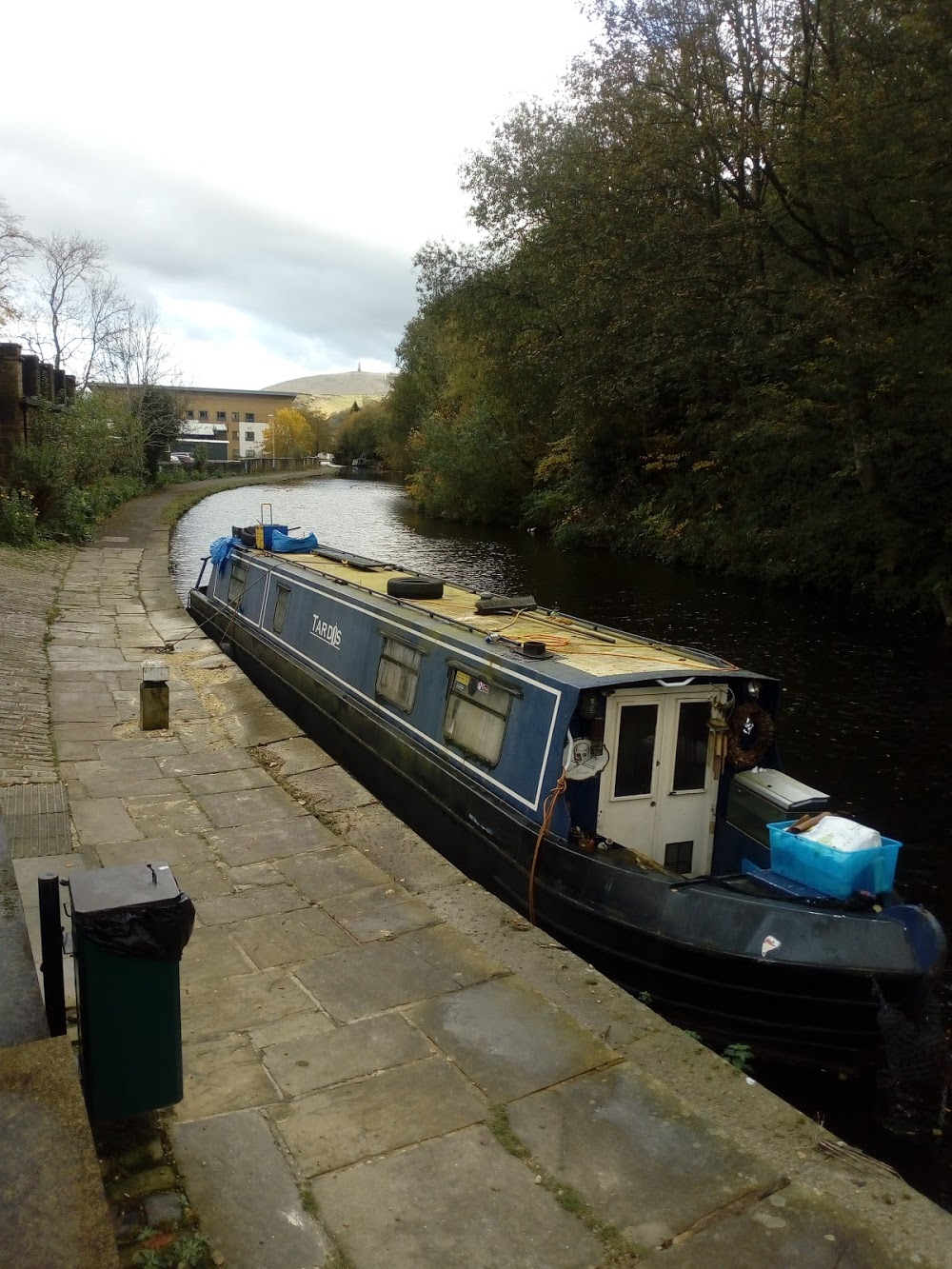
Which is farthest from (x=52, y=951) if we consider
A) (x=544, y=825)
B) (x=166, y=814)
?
(x=166, y=814)

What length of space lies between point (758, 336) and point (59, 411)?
17976 millimetres

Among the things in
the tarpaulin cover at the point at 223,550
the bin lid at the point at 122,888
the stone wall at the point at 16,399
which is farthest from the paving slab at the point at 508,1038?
the stone wall at the point at 16,399

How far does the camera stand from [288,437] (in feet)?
348

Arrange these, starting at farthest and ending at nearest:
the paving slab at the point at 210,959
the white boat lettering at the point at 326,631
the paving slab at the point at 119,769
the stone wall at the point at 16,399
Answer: the stone wall at the point at 16,399, the white boat lettering at the point at 326,631, the paving slab at the point at 119,769, the paving slab at the point at 210,959

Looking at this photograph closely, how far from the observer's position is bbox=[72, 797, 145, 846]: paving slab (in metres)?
6.46

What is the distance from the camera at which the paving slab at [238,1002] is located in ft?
14.0

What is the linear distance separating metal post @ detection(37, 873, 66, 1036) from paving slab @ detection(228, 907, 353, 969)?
1552mm

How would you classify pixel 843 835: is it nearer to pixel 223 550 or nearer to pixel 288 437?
pixel 223 550

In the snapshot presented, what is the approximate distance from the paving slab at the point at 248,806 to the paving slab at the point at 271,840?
0.42ft

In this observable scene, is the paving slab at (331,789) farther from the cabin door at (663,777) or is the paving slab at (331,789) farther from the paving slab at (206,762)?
the cabin door at (663,777)

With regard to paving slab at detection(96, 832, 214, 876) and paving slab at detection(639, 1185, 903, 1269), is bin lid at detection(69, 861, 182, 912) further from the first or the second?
paving slab at detection(96, 832, 214, 876)

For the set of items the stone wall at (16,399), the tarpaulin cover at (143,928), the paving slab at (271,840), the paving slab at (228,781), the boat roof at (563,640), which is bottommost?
the paving slab at (228,781)

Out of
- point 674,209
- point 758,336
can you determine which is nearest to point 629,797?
point 758,336

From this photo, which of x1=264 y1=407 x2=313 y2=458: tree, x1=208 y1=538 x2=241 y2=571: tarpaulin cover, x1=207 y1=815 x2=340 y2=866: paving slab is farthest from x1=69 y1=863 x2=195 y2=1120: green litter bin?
x1=264 y1=407 x2=313 y2=458: tree
